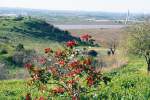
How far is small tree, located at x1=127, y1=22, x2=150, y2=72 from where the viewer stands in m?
42.6

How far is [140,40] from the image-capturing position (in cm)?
4309

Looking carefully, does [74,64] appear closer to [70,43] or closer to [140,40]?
[70,43]

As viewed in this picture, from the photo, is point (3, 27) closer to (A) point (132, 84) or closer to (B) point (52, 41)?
(B) point (52, 41)

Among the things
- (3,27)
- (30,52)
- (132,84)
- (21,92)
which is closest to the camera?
(21,92)

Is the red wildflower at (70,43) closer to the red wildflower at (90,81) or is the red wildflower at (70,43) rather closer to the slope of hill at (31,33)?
the red wildflower at (90,81)

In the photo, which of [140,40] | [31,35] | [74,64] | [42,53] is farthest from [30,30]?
[74,64]

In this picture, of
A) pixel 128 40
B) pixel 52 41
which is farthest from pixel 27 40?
pixel 128 40

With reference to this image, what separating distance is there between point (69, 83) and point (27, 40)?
75.5 m

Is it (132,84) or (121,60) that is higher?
(132,84)

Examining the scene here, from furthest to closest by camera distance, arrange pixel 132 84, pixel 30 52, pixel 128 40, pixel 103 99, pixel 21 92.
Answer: pixel 30 52 < pixel 128 40 < pixel 132 84 < pixel 21 92 < pixel 103 99

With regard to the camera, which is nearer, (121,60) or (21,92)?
(21,92)

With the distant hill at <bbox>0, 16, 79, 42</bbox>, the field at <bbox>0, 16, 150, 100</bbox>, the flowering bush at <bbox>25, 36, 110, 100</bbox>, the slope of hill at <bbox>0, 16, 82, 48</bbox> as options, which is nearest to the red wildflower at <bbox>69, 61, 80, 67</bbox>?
the flowering bush at <bbox>25, 36, 110, 100</bbox>

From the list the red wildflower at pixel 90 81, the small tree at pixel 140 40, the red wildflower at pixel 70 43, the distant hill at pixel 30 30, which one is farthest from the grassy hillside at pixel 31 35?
the red wildflower at pixel 90 81

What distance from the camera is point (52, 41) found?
90.1 metres
